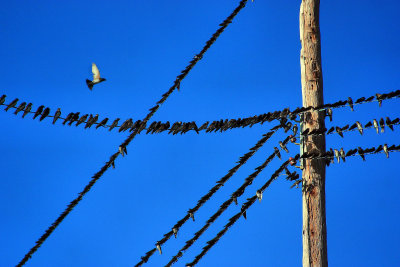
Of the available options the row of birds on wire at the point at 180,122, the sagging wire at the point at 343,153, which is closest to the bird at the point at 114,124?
the row of birds on wire at the point at 180,122

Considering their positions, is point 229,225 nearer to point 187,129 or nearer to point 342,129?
point 187,129

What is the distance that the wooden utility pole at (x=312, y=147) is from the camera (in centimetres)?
632

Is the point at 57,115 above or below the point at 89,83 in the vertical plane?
below

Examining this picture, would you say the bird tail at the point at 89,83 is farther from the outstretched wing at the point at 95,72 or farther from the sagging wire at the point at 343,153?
the sagging wire at the point at 343,153

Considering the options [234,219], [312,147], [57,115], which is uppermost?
[312,147]

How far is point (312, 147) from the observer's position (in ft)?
21.4

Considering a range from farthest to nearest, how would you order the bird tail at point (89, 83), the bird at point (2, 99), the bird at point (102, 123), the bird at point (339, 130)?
the bird at point (339, 130), the bird tail at point (89, 83), the bird at point (102, 123), the bird at point (2, 99)

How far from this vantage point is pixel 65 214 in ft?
21.1

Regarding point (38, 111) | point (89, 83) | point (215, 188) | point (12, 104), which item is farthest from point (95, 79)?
point (215, 188)

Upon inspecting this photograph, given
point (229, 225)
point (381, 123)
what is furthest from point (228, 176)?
point (381, 123)

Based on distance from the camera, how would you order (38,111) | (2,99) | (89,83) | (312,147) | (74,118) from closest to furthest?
1. (2,99)
2. (38,111)
3. (74,118)
4. (89,83)
5. (312,147)

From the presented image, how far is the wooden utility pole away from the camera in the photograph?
249 inches

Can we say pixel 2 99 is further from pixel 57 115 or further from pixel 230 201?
pixel 230 201

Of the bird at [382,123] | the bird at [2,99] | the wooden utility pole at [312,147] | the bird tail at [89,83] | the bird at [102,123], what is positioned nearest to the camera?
the bird at [2,99]
